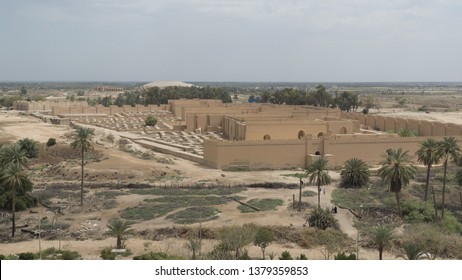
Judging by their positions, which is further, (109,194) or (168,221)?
(109,194)

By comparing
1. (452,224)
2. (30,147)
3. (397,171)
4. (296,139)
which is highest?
(296,139)

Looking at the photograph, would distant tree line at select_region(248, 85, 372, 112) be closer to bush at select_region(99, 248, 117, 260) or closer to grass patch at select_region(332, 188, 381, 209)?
grass patch at select_region(332, 188, 381, 209)

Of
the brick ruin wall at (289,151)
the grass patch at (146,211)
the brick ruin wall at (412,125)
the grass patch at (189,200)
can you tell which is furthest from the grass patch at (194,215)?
the brick ruin wall at (412,125)

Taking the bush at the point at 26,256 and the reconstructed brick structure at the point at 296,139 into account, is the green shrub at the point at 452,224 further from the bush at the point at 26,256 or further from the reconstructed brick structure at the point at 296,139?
the bush at the point at 26,256

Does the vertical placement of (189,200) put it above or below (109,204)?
above

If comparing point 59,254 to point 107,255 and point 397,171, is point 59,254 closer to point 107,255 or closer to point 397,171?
point 107,255

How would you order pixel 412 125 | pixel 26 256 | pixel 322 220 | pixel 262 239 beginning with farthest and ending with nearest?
pixel 412 125, pixel 322 220, pixel 262 239, pixel 26 256

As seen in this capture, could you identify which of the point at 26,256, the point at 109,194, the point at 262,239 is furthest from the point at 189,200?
the point at 26,256
